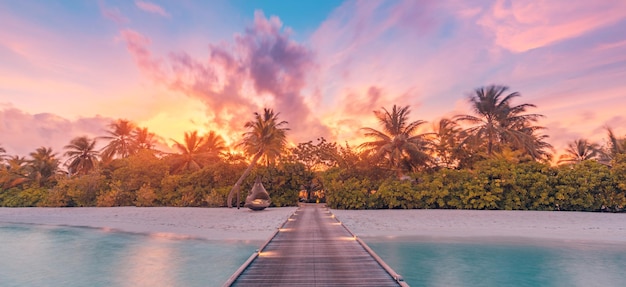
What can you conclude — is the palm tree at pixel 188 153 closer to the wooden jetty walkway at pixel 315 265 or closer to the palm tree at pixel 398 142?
the palm tree at pixel 398 142

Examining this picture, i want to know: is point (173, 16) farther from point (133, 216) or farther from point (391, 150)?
point (391, 150)

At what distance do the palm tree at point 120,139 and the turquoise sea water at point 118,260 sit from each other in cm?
2142

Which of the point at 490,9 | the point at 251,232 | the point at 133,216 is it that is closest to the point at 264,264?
Result: the point at 251,232

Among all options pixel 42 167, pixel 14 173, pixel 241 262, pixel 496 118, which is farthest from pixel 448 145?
pixel 14 173

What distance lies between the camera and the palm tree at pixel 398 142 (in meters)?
20.1

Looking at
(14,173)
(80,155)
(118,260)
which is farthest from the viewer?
(80,155)

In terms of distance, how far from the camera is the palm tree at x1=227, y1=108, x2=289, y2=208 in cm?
2267

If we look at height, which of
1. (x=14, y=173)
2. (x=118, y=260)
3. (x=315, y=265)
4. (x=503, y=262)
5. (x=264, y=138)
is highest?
(x=264, y=138)

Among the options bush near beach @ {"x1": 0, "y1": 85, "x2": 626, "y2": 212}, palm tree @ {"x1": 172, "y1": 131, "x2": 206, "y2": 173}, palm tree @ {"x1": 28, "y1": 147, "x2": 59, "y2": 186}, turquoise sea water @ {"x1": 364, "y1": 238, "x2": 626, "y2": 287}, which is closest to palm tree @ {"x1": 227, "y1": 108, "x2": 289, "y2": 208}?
bush near beach @ {"x1": 0, "y1": 85, "x2": 626, "y2": 212}

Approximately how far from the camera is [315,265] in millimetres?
Answer: 6254

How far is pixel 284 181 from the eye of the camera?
73.7ft

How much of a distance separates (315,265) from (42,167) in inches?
1297

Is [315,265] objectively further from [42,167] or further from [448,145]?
[42,167]

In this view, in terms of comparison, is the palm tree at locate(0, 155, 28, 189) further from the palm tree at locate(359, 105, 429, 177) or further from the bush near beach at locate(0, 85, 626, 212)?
the palm tree at locate(359, 105, 429, 177)
